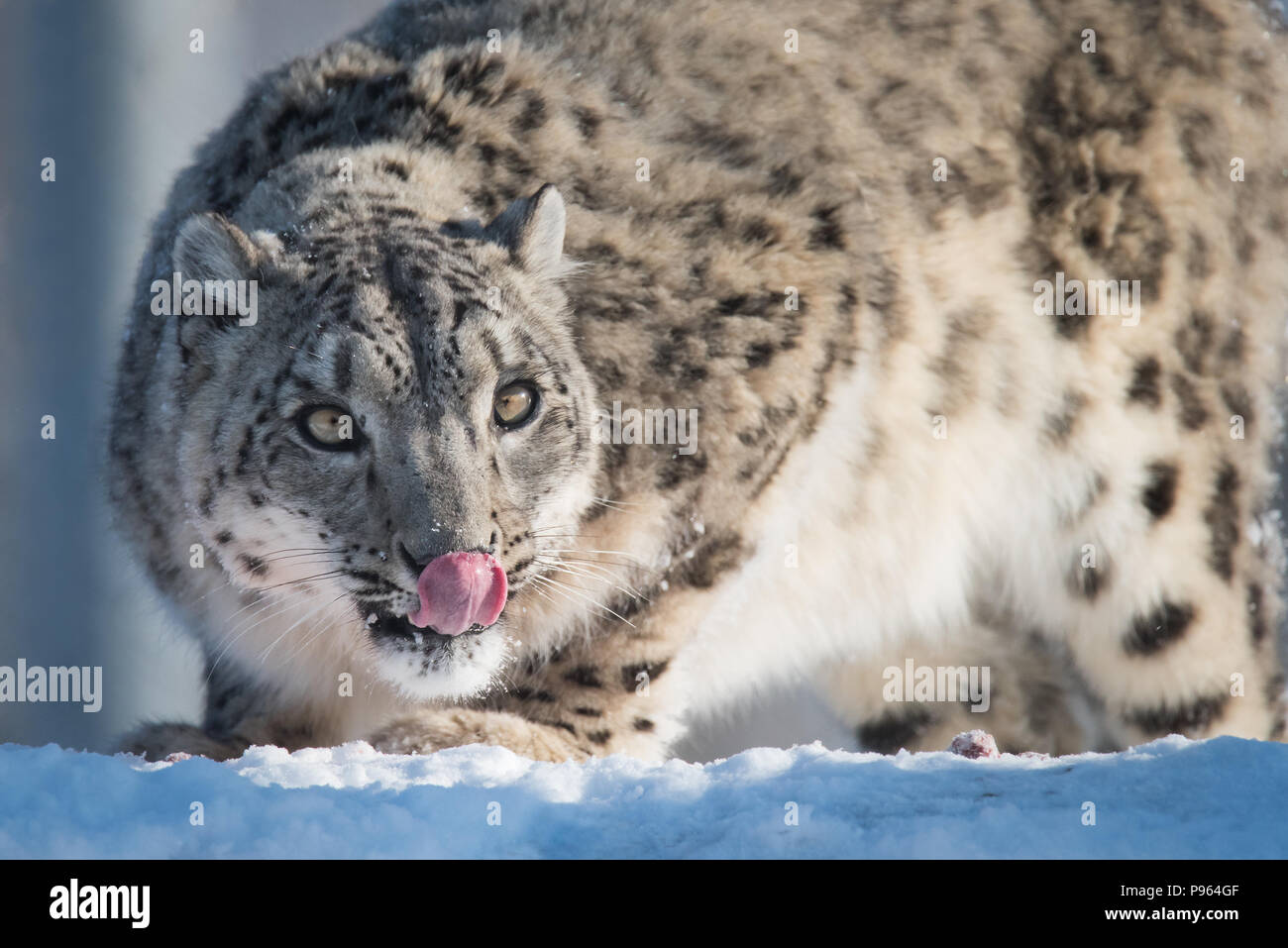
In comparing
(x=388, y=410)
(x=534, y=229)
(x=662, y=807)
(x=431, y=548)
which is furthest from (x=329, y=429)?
(x=662, y=807)

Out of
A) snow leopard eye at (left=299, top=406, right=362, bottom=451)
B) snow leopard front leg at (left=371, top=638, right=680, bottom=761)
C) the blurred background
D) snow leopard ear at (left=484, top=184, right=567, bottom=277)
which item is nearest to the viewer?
snow leopard eye at (left=299, top=406, right=362, bottom=451)

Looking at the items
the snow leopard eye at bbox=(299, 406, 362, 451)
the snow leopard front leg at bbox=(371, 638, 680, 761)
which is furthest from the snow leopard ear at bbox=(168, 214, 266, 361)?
the snow leopard front leg at bbox=(371, 638, 680, 761)

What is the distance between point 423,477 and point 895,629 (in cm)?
220

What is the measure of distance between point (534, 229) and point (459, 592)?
0.92 metres

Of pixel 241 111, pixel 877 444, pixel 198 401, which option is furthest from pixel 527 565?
pixel 241 111

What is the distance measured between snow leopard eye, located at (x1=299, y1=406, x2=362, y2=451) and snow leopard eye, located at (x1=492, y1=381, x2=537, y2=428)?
322mm

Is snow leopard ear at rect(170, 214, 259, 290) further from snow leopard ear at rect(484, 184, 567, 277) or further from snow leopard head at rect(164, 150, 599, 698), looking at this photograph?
snow leopard ear at rect(484, 184, 567, 277)

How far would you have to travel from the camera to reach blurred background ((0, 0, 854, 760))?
26.6ft

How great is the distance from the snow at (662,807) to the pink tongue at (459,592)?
445 mm

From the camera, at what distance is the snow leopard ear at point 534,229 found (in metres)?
3.61

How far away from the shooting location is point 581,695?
395 cm

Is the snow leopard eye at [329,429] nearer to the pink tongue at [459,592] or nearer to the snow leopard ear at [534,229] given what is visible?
the pink tongue at [459,592]

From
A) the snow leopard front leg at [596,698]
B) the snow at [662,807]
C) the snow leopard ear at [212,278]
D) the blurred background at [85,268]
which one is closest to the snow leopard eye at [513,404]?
the snow leopard ear at [212,278]

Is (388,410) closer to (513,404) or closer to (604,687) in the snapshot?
(513,404)
